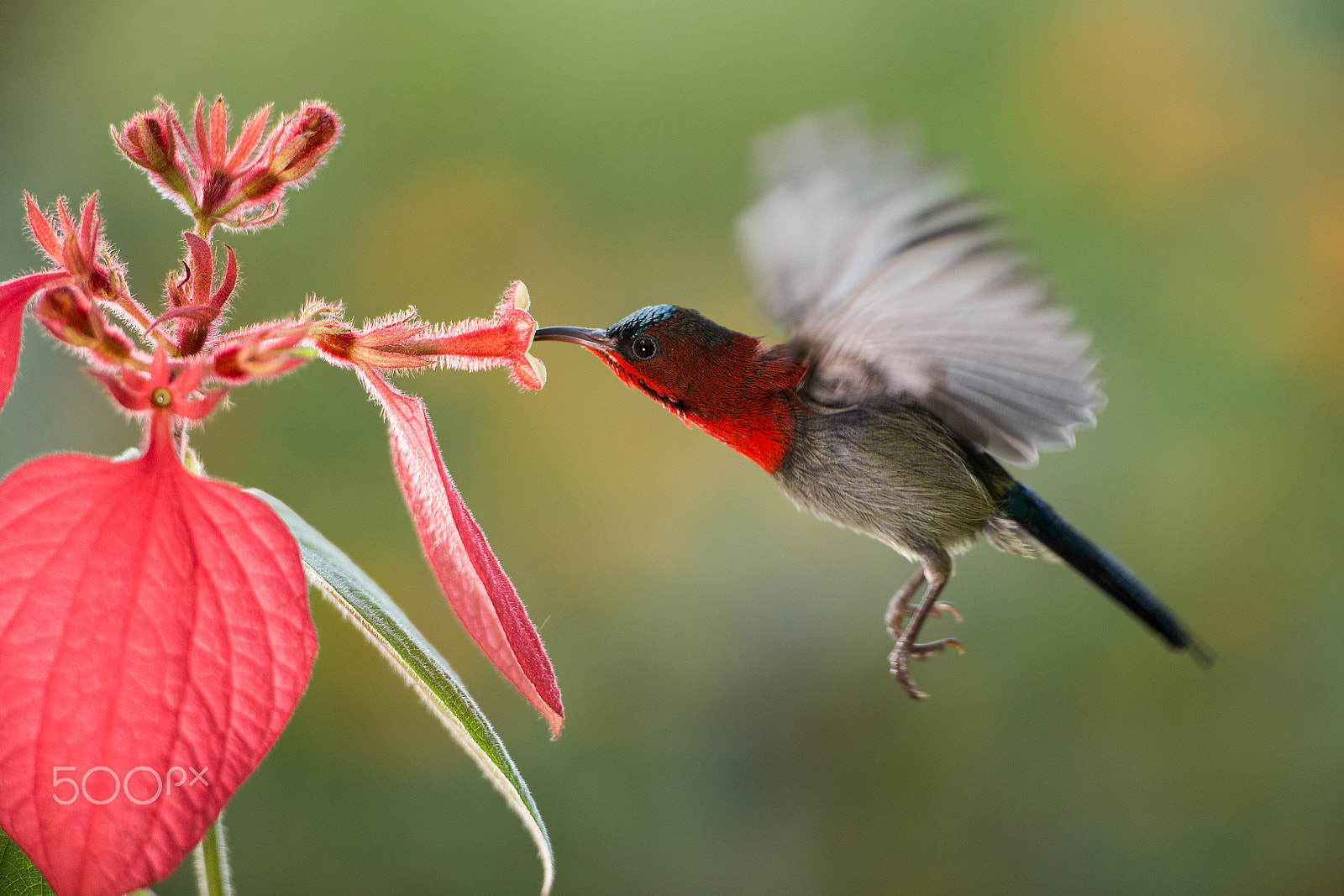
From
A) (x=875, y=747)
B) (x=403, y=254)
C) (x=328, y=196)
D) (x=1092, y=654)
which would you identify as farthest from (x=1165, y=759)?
(x=328, y=196)

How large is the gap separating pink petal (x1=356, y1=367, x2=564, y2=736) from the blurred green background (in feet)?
3.52

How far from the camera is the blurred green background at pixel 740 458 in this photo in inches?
59.3

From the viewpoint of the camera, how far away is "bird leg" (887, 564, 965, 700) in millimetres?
613

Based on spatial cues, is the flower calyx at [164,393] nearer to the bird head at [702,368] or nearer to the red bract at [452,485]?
the red bract at [452,485]

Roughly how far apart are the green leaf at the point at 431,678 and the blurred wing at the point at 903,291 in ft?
0.90

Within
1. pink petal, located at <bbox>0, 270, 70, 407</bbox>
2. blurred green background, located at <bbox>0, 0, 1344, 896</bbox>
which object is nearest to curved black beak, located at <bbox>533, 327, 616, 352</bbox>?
pink petal, located at <bbox>0, 270, 70, 407</bbox>

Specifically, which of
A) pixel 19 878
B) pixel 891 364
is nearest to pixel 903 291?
pixel 891 364

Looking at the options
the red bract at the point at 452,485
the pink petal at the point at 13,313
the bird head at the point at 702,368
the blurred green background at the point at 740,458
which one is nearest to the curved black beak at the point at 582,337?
the bird head at the point at 702,368

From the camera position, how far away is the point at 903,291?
0.52 meters

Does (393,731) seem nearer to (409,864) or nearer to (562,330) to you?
(409,864)

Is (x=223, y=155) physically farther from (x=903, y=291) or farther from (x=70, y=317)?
(x=903, y=291)

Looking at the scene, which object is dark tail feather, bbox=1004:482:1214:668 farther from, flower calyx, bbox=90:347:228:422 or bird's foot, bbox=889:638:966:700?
flower calyx, bbox=90:347:228:422

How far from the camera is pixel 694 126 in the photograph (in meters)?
1.65

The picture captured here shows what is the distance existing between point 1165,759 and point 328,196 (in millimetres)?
1477
